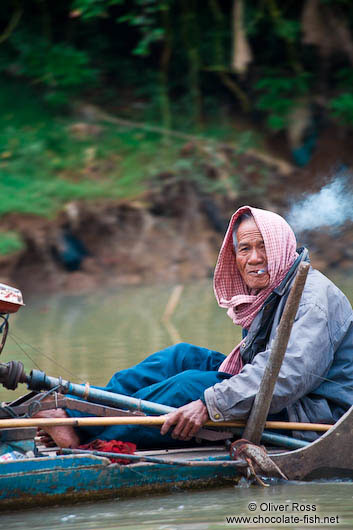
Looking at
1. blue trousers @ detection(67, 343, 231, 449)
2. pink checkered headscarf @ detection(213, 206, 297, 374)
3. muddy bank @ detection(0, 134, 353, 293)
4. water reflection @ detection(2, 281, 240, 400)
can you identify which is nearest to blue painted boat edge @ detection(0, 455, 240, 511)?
blue trousers @ detection(67, 343, 231, 449)

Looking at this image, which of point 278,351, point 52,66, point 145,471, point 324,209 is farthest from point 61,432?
point 52,66

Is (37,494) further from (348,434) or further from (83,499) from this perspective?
(348,434)

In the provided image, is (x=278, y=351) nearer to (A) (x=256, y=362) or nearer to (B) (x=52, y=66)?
(A) (x=256, y=362)

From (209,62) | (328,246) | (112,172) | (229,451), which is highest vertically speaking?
(229,451)

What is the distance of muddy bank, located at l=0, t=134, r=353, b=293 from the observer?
39.2 ft

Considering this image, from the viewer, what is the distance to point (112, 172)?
13.6 metres

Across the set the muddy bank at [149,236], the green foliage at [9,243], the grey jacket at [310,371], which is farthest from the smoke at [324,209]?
the green foliage at [9,243]

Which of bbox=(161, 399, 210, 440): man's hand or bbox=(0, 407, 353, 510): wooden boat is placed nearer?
bbox=(0, 407, 353, 510): wooden boat

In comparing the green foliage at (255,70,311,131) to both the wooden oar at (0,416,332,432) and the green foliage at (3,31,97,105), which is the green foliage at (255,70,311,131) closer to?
the green foliage at (3,31,97,105)

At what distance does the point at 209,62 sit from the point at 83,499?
43.8 feet

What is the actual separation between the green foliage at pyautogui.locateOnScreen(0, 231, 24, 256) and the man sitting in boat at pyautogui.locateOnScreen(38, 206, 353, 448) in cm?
833

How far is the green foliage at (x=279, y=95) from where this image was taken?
14492 millimetres

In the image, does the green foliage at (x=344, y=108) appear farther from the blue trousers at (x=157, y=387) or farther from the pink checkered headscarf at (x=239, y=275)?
the blue trousers at (x=157, y=387)

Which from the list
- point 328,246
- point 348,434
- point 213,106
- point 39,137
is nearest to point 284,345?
point 348,434
